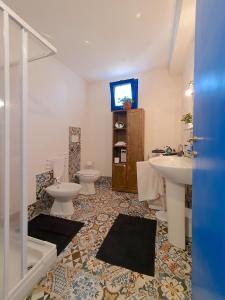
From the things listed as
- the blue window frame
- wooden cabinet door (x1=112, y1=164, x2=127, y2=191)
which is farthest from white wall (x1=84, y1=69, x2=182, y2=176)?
wooden cabinet door (x1=112, y1=164, x2=127, y2=191)

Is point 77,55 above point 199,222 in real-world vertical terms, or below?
above

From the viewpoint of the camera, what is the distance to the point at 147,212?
7.55ft

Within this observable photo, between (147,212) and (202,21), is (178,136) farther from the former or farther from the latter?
(202,21)

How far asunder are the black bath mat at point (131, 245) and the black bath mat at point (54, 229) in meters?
0.40

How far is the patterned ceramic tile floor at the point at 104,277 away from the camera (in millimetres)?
1097

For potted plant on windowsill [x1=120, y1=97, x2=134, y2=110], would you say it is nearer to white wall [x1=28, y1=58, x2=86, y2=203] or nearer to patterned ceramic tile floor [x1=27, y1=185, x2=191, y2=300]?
white wall [x1=28, y1=58, x2=86, y2=203]

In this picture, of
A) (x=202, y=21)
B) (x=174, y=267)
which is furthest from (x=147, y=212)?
(x=202, y=21)

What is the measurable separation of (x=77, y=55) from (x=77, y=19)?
2.52 feet

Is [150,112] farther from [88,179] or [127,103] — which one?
[88,179]

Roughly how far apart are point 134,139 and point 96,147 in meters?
1.02

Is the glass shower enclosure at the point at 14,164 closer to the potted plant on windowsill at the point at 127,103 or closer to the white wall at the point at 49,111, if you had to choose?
the white wall at the point at 49,111

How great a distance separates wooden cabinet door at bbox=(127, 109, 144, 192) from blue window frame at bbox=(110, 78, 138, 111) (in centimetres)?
32

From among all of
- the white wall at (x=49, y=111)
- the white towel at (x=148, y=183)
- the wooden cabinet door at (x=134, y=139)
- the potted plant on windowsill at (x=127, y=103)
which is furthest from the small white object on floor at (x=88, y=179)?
the potted plant on windowsill at (x=127, y=103)

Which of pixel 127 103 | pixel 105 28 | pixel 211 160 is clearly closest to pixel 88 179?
pixel 127 103
